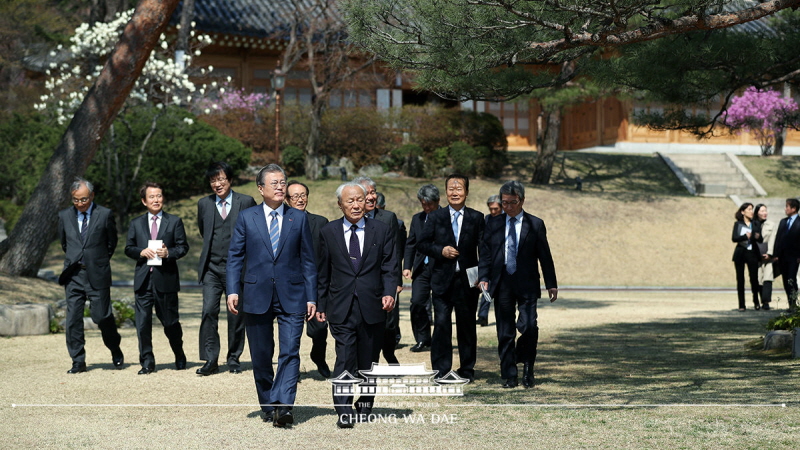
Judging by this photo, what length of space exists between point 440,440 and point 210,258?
3.35m

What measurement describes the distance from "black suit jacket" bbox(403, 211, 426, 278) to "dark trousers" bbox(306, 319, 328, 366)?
0.88 m

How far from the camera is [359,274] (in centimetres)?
571

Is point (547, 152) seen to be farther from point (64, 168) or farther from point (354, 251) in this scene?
point (354, 251)

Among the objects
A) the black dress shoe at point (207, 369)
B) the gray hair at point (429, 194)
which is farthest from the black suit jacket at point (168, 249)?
the gray hair at point (429, 194)

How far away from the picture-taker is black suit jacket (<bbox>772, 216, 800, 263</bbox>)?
1218 centimetres

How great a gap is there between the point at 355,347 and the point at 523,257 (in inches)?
76.5

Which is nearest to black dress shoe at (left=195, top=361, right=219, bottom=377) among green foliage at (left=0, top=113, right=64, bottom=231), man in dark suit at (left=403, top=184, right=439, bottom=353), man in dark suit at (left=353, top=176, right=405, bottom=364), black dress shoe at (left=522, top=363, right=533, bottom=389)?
man in dark suit at (left=353, top=176, right=405, bottom=364)

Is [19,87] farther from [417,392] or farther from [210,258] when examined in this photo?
[417,392]

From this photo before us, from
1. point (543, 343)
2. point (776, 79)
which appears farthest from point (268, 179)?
point (776, 79)

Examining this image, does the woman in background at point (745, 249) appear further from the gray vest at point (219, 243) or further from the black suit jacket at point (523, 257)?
the gray vest at point (219, 243)

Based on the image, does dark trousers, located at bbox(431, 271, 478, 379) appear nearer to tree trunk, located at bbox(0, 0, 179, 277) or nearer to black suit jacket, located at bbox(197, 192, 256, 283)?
black suit jacket, located at bbox(197, 192, 256, 283)

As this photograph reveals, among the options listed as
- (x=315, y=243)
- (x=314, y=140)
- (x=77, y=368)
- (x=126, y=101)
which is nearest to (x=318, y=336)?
(x=315, y=243)

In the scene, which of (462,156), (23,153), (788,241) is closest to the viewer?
(788,241)

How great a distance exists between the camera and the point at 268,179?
5.70 m
